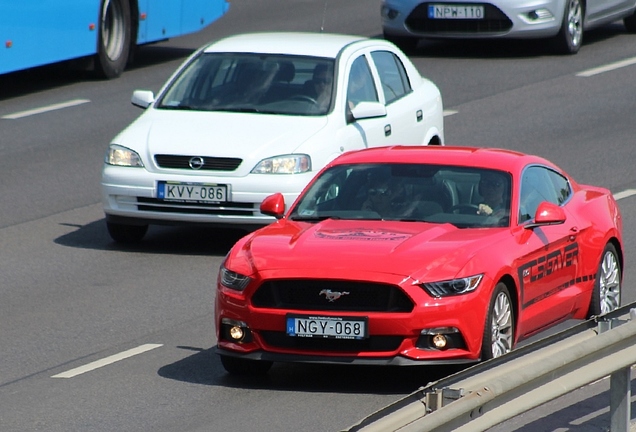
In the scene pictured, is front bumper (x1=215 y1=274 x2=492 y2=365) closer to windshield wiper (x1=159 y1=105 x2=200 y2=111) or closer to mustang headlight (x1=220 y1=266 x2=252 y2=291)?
mustang headlight (x1=220 y1=266 x2=252 y2=291)

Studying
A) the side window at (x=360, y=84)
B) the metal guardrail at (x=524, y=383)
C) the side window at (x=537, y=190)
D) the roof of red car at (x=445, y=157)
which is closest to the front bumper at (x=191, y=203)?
the side window at (x=360, y=84)

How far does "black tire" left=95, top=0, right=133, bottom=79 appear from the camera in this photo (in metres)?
22.2

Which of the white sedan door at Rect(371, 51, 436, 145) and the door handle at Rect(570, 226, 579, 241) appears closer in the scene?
the door handle at Rect(570, 226, 579, 241)

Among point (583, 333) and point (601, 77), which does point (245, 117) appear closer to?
point (583, 333)

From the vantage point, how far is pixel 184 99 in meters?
14.1

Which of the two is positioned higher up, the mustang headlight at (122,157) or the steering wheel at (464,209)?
the steering wheel at (464,209)

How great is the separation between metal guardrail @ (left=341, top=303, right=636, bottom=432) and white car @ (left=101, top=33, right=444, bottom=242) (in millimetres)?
5605

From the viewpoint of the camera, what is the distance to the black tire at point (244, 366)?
30.4ft

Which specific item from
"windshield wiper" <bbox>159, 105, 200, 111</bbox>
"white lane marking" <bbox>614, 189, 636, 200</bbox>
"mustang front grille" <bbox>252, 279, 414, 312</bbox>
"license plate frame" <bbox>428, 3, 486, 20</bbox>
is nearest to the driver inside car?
"mustang front grille" <bbox>252, 279, 414, 312</bbox>

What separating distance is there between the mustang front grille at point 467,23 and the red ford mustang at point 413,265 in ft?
41.8

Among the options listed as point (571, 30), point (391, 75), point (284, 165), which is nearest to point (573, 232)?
point (284, 165)

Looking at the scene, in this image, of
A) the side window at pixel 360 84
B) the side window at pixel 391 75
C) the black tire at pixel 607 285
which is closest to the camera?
the black tire at pixel 607 285

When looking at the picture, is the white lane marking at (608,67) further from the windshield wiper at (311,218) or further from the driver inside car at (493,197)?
the windshield wiper at (311,218)

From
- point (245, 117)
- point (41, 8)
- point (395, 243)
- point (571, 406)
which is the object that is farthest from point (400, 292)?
point (41, 8)
